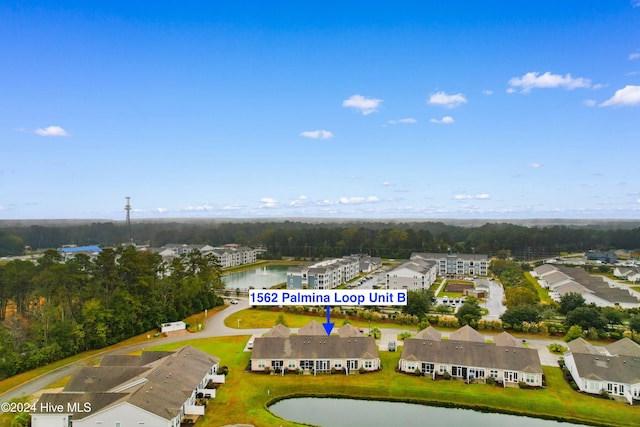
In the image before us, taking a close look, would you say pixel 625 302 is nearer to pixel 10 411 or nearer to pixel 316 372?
pixel 316 372

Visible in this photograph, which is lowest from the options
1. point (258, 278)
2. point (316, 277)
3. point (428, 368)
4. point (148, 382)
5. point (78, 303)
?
point (258, 278)

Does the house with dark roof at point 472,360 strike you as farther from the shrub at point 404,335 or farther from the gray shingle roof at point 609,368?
the shrub at point 404,335

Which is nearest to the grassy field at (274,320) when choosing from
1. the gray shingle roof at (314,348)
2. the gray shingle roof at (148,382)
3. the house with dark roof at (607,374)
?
the gray shingle roof at (314,348)

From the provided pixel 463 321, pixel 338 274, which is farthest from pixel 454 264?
pixel 463 321

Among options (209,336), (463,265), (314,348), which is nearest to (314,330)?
(314,348)

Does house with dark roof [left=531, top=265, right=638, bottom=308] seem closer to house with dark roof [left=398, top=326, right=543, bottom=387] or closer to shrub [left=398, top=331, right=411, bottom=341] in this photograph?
shrub [left=398, top=331, right=411, bottom=341]

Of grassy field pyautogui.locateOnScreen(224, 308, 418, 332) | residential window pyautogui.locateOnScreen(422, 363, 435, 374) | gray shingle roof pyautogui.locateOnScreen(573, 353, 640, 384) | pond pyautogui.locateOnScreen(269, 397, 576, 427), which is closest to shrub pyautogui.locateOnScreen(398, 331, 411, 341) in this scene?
grassy field pyautogui.locateOnScreen(224, 308, 418, 332)

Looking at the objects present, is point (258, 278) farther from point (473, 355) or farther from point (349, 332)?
point (473, 355)
